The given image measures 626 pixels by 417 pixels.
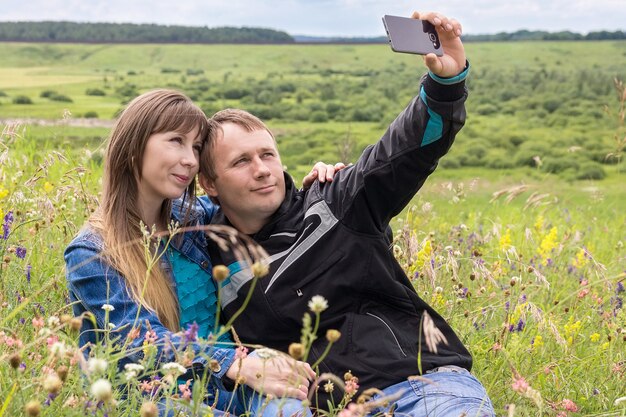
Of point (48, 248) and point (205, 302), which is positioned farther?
point (48, 248)

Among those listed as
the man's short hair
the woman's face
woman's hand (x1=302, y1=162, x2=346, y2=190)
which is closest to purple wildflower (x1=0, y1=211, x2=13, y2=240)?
the woman's face

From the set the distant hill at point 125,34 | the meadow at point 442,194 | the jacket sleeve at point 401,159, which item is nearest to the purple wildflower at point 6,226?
the meadow at point 442,194

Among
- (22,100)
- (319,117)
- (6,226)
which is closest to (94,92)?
→ (22,100)

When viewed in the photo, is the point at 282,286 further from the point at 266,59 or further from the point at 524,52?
the point at 524,52

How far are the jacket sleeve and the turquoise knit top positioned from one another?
1.93 feet

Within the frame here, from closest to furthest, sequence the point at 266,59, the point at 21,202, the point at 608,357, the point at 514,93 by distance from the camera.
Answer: the point at 608,357 < the point at 21,202 < the point at 514,93 < the point at 266,59

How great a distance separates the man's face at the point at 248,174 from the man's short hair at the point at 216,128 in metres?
0.02

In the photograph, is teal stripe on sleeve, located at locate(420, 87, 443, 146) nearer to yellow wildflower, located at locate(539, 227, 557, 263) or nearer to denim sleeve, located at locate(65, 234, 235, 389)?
denim sleeve, located at locate(65, 234, 235, 389)

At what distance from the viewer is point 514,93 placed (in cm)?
3334

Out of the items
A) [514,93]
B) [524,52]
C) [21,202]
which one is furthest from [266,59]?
[21,202]

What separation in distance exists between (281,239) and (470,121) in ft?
80.5

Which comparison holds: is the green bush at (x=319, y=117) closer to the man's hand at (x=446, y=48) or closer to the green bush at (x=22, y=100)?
the green bush at (x=22, y=100)

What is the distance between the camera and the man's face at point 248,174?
288 centimetres

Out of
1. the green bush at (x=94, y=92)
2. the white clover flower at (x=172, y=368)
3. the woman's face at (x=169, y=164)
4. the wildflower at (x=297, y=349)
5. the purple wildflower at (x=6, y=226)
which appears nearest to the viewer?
the wildflower at (x=297, y=349)
